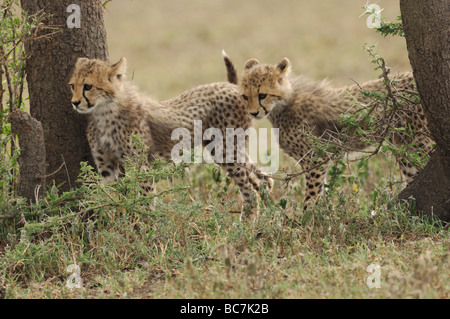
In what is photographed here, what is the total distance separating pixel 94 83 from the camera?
478 cm

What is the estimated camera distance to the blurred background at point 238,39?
1342cm

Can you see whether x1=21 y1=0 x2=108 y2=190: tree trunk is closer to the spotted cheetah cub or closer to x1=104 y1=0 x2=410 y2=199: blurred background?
the spotted cheetah cub

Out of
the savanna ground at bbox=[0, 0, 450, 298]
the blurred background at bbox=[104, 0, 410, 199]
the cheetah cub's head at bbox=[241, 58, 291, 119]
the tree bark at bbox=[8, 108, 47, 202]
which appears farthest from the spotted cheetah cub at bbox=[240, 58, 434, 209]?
the blurred background at bbox=[104, 0, 410, 199]

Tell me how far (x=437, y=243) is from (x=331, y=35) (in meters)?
13.2

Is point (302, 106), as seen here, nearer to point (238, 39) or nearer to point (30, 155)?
point (30, 155)

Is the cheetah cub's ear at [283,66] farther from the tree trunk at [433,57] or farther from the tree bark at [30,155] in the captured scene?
the tree bark at [30,155]

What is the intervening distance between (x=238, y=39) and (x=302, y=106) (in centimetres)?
1188

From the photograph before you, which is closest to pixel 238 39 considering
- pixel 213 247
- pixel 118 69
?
pixel 118 69

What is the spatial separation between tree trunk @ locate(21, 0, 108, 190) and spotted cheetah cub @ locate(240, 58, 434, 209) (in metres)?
1.30
